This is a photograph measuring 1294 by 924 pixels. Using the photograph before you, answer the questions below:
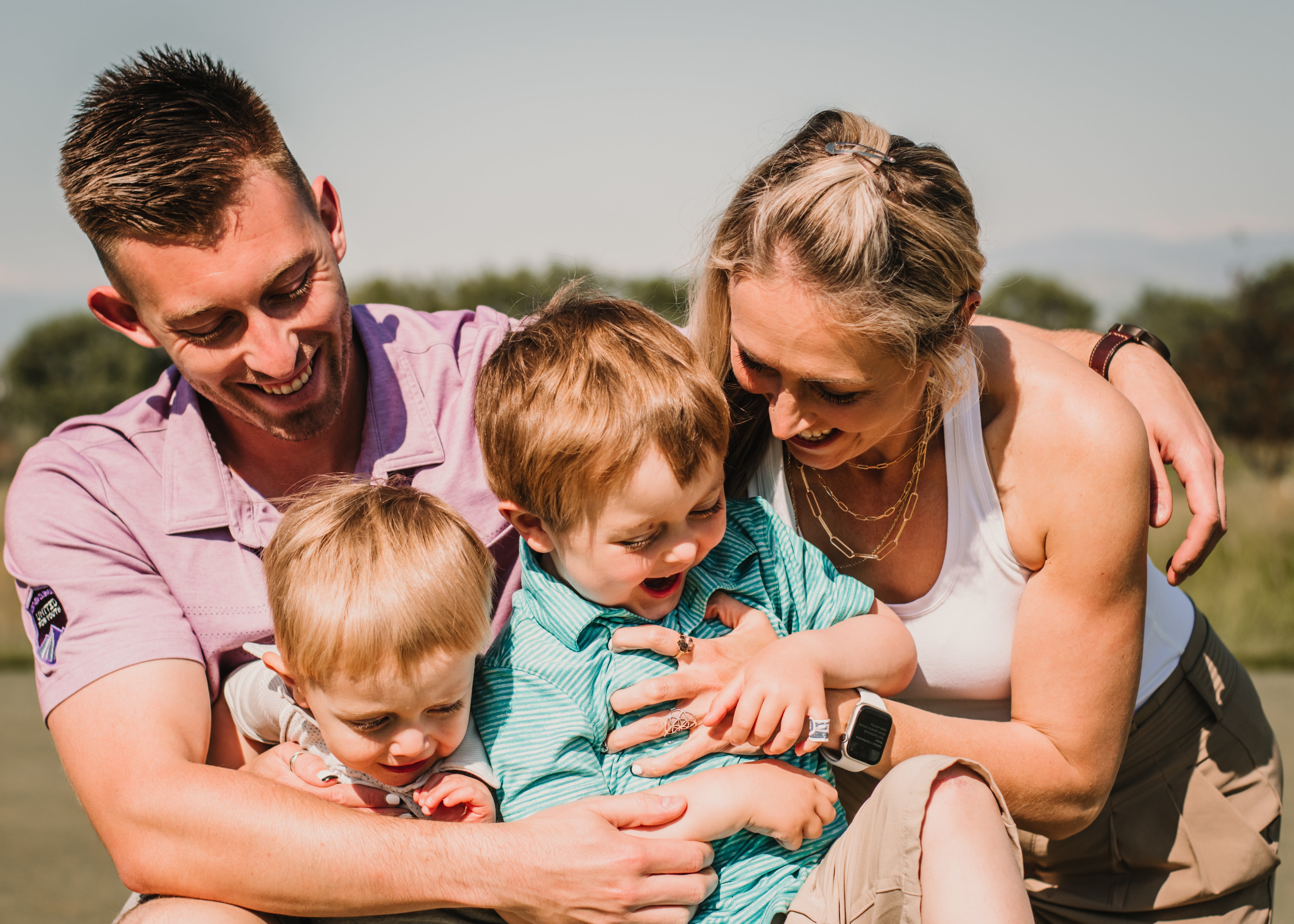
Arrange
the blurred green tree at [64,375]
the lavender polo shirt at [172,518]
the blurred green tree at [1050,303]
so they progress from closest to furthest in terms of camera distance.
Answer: the lavender polo shirt at [172,518] → the blurred green tree at [64,375] → the blurred green tree at [1050,303]

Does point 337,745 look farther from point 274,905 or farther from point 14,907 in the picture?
point 14,907

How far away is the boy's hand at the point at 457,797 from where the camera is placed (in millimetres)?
2057

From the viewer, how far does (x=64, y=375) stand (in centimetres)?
2639

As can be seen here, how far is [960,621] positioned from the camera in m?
2.38

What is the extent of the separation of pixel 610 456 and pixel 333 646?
0.63 m

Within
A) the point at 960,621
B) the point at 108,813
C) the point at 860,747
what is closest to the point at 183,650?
the point at 108,813

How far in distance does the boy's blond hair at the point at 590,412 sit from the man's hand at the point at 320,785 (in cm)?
68

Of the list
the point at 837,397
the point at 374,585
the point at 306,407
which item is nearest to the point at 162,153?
the point at 306,407

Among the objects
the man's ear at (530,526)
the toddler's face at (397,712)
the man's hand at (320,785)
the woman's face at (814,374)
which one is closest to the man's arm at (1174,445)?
the woman's face at (814,374)

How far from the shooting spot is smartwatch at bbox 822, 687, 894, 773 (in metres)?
2.06

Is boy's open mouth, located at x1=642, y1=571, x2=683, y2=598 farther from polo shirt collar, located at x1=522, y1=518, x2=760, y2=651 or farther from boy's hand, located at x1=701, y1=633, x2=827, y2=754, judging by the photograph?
boy's hand, located at x1=701, y1=633, x2=827, y2=754

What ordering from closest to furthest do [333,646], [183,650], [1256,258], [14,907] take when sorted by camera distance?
[333,646] < [183,650] < [14,907] < [1256,258]

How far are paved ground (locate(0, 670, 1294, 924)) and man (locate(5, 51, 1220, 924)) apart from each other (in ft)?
6.87

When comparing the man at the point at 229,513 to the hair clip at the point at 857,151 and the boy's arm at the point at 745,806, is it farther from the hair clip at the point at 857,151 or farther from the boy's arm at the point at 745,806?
the hair clip at the point at 857,151
